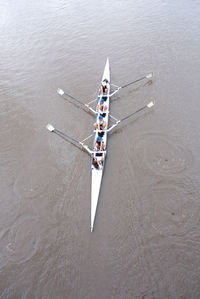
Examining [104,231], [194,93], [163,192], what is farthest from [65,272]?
[194,93]

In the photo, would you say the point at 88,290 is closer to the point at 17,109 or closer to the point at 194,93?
the point at 17,109

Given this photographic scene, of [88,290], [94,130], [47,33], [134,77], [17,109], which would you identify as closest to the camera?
[88,290]

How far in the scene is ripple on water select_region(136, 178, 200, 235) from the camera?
6.67 meters

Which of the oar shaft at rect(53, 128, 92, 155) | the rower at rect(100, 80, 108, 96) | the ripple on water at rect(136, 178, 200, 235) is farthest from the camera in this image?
the rower at rect(100, 80, 108, 96)

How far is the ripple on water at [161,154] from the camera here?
8.02 meters

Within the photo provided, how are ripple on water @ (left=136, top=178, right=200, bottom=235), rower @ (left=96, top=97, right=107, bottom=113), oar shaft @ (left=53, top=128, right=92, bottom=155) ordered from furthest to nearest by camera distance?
rower @ (left=96, top=97, right=107, bottom=113) → oar shaft @ (left=53, top=128, right=92, bottom=155) → ripple on water @ (left=136, top=178, right=200, bottom=235)

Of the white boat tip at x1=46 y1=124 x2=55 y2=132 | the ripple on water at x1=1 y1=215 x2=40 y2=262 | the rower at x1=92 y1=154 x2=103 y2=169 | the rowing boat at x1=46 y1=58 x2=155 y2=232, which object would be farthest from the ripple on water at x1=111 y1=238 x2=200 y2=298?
the white boat tip at x1=46 y1=124 x2=55 y2=132

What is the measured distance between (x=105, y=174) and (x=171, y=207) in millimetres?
2804

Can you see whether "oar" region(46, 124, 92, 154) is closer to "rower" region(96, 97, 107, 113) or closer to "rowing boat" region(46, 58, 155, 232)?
"rowing boat" region(46, 58, 155, 232)

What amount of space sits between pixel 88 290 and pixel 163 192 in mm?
4134

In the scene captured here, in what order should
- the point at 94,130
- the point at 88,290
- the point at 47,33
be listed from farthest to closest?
the point at 47,33 < the point at 94,130 < the point at 88,290

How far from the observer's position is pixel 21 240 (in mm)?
6555

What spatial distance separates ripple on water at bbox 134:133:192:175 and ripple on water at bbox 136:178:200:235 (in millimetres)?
636

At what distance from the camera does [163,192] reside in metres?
7.43
